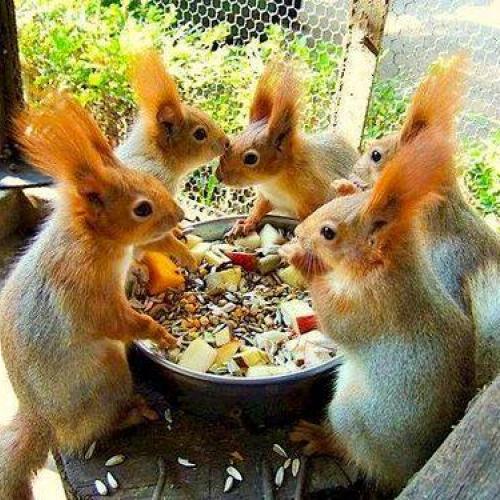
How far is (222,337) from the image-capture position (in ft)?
5.10

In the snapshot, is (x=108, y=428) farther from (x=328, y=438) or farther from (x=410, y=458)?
(x=410, y=458)

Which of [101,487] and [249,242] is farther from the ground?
[249,242]

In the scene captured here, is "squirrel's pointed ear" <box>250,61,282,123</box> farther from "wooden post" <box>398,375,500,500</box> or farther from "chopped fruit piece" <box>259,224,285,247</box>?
"wooden post" <box>398,375,500,500</box>

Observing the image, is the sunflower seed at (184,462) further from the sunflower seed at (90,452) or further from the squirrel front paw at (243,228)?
the squirrel front paw at (243,228)

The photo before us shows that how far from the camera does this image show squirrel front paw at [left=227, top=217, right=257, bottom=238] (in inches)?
71.7

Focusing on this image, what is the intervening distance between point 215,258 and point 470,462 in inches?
34.8

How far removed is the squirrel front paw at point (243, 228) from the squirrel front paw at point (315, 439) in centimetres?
48

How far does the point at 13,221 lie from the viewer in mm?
2693

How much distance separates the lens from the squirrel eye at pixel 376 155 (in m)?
1.77

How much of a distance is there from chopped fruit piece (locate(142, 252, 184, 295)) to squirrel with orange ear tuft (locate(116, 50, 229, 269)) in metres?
0.24

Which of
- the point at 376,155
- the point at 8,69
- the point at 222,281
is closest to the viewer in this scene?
the point at 222,281

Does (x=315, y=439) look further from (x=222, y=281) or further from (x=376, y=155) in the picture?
(x=376, y=155)

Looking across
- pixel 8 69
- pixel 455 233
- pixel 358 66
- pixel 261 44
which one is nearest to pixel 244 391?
pixel 455 233

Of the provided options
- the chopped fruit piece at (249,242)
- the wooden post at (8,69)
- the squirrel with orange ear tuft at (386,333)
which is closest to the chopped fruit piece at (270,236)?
the chopped fruit piece at (249,242)
